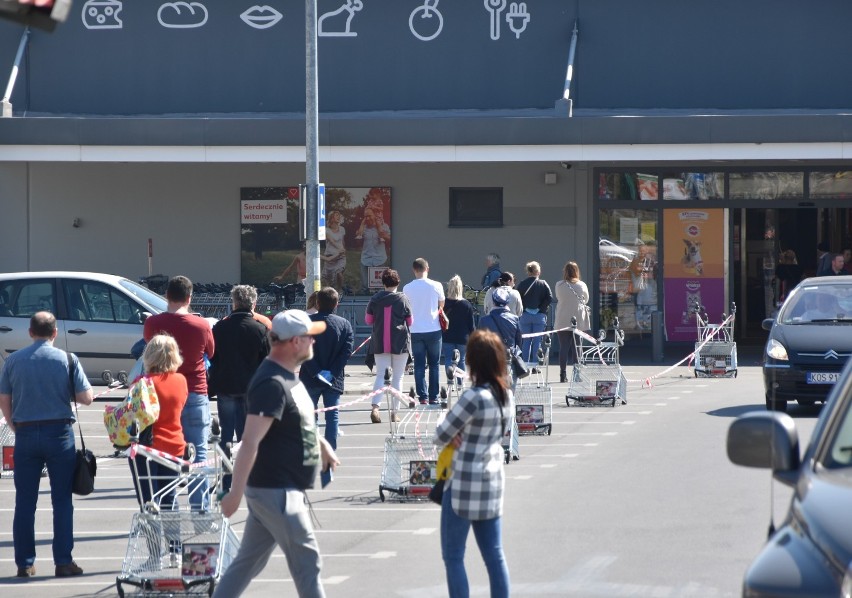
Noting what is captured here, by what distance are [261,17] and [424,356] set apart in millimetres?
11547

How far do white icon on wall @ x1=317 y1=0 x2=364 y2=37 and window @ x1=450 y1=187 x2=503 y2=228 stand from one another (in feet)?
12.3

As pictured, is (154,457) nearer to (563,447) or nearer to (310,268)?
(563,447)

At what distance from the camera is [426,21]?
25344mm

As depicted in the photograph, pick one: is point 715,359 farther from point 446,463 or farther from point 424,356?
point 446,463

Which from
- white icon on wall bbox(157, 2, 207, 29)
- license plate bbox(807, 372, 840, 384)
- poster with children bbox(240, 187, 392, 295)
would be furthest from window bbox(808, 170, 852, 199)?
white icon on wall bbox(157, 2, 207, 29)

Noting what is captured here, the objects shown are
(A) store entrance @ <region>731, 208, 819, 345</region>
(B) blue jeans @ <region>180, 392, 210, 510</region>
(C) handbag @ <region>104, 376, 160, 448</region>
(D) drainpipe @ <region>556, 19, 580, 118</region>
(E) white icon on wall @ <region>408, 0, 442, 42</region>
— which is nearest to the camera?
(C) handbag @ <region>104, 376, 160, 448</region>

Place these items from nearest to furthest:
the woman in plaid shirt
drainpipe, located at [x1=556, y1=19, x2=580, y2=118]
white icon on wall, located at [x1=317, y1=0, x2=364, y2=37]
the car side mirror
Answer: the car side mirror
the woman in plaid shirt
drainpipe, located at [x1=556, y1=19, x2=580, y2=118]
white icon on wall, located at [x1=317, y1=0, x2=364, y2=37]

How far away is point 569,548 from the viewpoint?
355 inches

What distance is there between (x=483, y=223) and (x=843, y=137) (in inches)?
260

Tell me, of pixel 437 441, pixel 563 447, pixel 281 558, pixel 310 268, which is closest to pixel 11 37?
pixel 310 268

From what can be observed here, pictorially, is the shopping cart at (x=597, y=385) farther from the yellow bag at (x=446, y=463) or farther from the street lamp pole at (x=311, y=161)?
the yellow bag at (x=446, y=463)

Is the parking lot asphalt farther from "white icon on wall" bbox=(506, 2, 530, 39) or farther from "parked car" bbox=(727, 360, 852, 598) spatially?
"white icon on wall" bbox=(506, 2, 530, 39)

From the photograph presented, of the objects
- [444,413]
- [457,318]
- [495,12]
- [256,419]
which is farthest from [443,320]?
[495,12]

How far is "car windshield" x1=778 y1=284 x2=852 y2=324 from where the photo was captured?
15.9 metres
